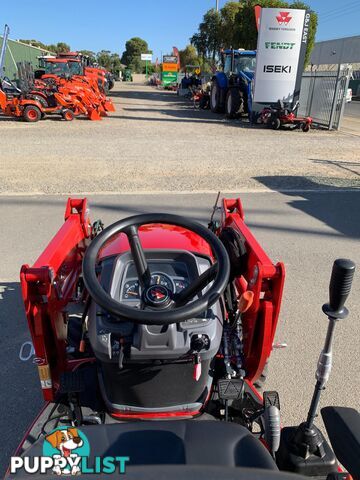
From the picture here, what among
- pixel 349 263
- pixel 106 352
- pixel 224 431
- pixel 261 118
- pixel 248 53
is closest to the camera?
pixel 224 431

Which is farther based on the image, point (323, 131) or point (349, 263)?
point (323, 131)

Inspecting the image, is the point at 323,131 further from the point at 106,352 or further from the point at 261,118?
the point at 106,352

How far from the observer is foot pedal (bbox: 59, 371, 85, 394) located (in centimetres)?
192

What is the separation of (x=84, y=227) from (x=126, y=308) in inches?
68.9

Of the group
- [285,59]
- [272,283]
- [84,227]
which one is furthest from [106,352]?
[285,59]

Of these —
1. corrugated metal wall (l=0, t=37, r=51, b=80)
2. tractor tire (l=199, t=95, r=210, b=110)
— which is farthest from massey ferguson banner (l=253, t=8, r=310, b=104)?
corrugated metal wall (l=0, t=37, r=51, b=80)

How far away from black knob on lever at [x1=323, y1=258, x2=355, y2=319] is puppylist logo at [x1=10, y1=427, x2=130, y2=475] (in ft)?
2.82

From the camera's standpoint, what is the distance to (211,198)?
6266mm

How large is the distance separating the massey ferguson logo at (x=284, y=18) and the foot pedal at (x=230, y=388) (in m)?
14.4

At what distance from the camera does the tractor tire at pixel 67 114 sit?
14961 millimetres

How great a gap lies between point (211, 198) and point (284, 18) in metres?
10.4

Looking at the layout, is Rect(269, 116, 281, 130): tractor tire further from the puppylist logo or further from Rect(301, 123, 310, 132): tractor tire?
the puppylist logo

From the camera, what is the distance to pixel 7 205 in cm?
579

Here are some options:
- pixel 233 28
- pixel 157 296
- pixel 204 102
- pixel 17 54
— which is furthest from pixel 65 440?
pixel 17 54
